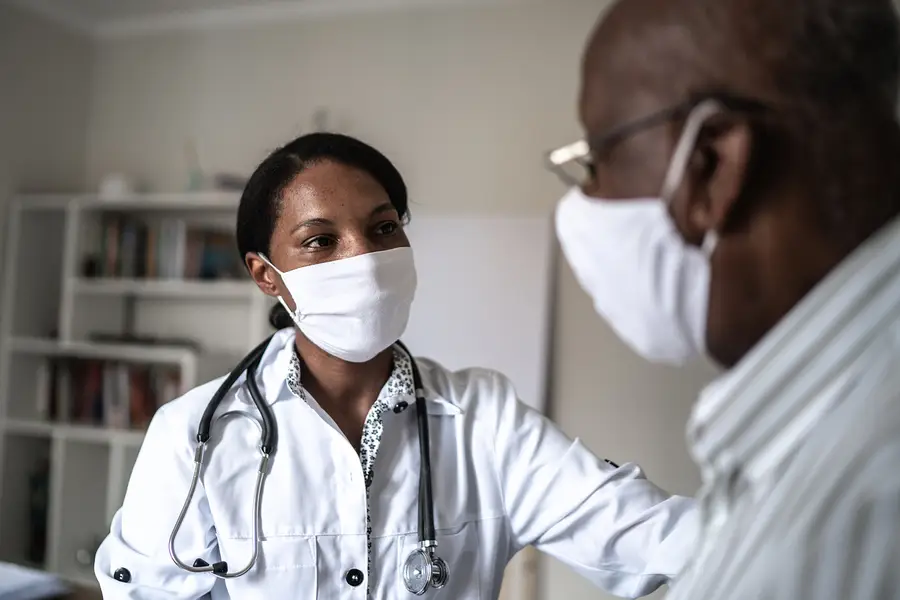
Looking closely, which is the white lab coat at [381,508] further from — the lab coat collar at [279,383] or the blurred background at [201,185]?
the blurred background at [201,185]

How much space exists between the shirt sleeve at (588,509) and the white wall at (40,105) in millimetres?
2591

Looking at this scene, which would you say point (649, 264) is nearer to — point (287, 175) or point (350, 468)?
point (350, 468)

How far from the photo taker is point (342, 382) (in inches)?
48.6

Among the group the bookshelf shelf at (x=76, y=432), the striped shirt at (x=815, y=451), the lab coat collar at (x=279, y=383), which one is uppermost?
the striped shirt at (x=815, y=451)

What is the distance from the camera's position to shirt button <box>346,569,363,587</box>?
3.43 ft

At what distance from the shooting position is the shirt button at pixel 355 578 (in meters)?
1.05

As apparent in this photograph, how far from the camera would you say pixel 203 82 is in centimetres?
291

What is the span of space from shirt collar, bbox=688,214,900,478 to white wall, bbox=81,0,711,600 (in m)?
1.83

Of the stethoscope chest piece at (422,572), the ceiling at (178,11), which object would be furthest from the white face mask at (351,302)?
the ceiling at (178,11)

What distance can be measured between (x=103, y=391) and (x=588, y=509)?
7.61 feet

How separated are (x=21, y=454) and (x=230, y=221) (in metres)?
1.33

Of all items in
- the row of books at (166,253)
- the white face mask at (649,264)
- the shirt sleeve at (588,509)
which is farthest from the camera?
the row of books at (166,253)

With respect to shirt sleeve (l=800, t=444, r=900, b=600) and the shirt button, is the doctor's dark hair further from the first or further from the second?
shirt sleeve (l=800, t=444, r=900, b=600)

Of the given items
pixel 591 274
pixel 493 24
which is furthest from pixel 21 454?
pixel 591 274
